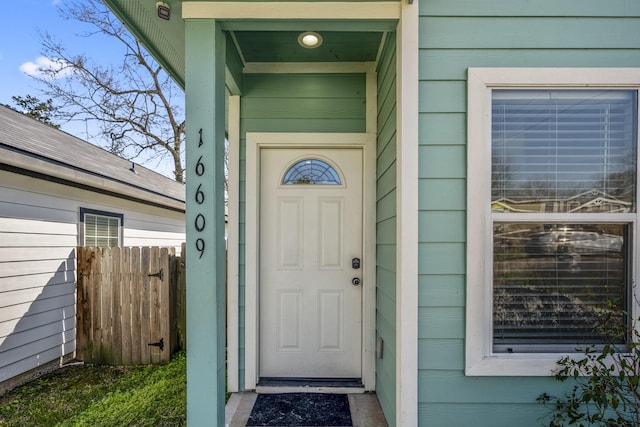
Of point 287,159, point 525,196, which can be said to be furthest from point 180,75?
point 525,196

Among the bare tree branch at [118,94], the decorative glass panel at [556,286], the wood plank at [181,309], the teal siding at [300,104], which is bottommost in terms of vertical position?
the wood plank at [181,309]

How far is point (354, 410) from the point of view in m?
2.23

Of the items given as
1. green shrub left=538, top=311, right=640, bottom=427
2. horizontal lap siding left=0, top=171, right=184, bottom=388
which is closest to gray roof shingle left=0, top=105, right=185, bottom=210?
horizontal lap siding left=0, top=171, right=184, bottom=388

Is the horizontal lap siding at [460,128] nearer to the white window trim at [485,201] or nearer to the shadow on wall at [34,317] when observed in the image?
the white window trim at [485,201]

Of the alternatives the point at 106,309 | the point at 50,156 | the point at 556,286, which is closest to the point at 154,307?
the point at 106,309

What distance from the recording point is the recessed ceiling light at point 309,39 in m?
2.15

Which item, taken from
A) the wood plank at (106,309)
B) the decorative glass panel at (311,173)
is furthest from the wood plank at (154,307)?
the decorative glass panel at (311,173)

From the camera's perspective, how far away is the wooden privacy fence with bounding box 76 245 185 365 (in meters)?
3.36

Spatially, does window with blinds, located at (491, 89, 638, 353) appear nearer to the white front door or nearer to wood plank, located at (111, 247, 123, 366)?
the white front door

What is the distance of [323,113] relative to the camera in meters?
2.56

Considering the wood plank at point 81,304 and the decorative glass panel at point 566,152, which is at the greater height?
the decorative glass panel at point 566,152

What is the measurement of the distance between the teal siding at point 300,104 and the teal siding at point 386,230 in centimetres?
21

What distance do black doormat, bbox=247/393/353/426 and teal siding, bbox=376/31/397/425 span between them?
0.30 metres

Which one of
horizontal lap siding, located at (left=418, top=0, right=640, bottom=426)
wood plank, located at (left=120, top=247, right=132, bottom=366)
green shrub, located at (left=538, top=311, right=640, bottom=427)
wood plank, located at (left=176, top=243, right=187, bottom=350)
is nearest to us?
green shrub, located at (left=538, top=311, right=640, bottom=427)
